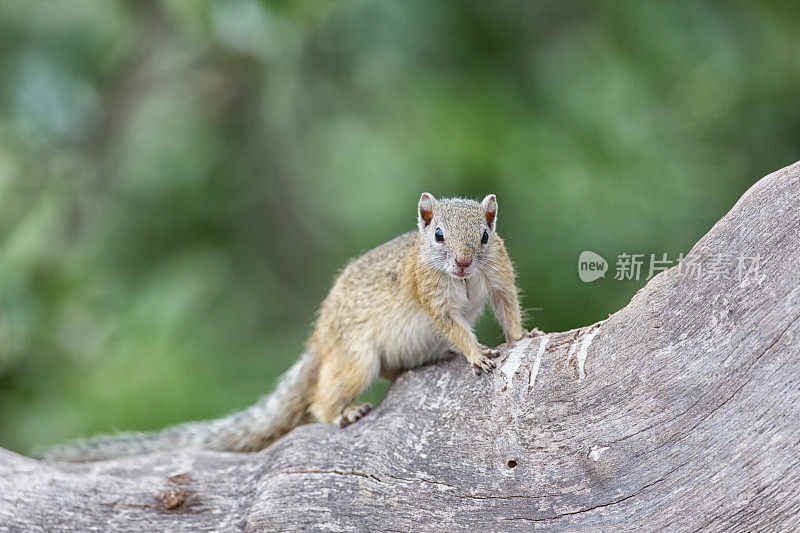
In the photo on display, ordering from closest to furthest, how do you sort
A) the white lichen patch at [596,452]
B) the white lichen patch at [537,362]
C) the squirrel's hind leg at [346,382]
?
the white lichen patch at [596,452], the white lichen patch at [537,362], the squirrel's hind leg at [346,382]

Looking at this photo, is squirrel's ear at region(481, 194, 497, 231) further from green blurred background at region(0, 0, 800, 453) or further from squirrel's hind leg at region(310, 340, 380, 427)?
squirrel's hind leg at region(310, 340, 380, 427)

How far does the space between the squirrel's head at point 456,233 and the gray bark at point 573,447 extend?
415mm

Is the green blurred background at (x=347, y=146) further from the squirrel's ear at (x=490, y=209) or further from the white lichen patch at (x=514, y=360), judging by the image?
the white lichen patch at (x=514, y=360)

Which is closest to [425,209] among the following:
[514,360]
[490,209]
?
[490,209]

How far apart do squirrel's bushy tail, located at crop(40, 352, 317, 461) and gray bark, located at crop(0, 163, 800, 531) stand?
524mm

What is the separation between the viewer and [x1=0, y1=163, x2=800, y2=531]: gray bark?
2.62 m

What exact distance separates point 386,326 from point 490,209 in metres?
0.71

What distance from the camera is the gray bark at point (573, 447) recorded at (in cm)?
262

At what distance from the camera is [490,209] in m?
3.82

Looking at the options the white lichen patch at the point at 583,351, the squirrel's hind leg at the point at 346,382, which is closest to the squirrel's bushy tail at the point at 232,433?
the squirrel's hind leg at the point at 346,382

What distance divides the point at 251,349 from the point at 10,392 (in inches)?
56.0

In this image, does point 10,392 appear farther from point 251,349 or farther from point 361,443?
point 361,443

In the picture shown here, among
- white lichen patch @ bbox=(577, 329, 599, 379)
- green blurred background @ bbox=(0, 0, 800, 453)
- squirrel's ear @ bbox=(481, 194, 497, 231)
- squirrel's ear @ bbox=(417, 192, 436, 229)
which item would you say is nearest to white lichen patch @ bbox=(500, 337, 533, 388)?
white lichen patch @ bbox=(577, 329, 599, 379)

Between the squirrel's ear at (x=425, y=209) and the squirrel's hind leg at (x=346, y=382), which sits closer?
the squirrel's ear at (x=425, y=209)
